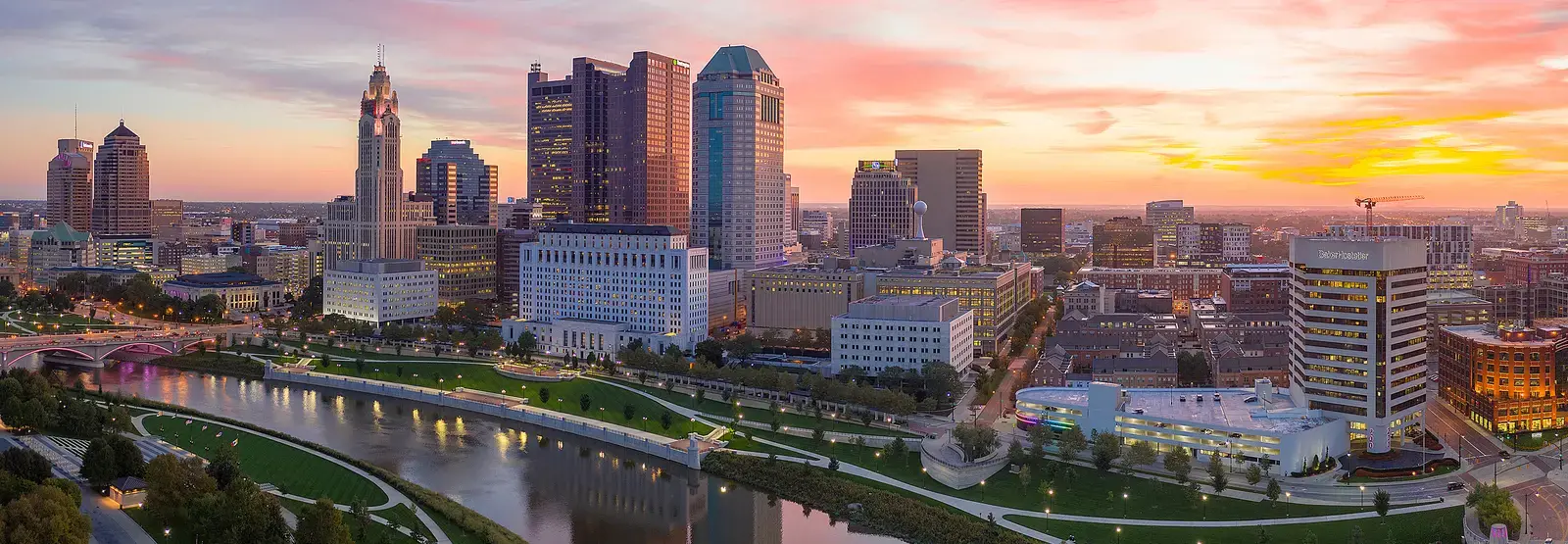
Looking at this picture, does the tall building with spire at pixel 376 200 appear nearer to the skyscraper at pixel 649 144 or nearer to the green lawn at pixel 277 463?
the skyscraper at pixel 649 144

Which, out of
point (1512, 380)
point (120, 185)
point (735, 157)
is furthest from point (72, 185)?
point (1512, 380)

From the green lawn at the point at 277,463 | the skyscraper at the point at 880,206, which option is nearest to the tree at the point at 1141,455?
the green lawn at the point at 277,463

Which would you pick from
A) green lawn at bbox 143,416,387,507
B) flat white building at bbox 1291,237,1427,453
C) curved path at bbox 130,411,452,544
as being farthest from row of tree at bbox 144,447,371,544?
flat white building at bbox 1291,237,1427,453

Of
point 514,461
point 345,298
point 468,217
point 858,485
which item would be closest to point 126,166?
point 468,217

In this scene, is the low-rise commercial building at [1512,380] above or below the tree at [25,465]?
above

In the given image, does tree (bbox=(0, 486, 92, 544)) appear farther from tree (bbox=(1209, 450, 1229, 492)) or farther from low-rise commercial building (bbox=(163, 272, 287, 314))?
low-rise commercial building (bbox=(163, 272, 287, 314))
